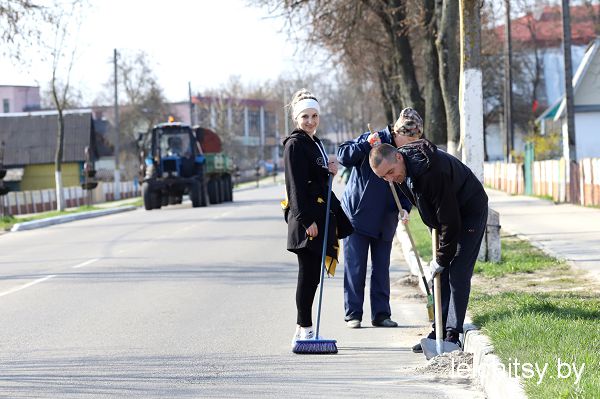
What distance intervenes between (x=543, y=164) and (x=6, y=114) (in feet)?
160

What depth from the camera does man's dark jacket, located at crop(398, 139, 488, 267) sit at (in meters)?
7.43

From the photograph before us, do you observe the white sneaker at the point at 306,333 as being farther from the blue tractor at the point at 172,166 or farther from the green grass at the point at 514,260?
the blue tractor at the point at 172,166

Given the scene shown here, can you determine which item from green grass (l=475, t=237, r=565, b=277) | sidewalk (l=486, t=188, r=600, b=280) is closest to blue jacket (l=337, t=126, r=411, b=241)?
green grass (l=475, t=237, r=565, b=277)

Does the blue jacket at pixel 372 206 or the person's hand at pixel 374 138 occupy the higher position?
the person's hand at pixel 374 138

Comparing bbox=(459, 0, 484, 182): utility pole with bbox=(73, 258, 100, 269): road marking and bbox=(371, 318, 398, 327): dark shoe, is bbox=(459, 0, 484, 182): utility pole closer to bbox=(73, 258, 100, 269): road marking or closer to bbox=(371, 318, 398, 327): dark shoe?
bbox=(371, 318, 398, 327): dark shoe

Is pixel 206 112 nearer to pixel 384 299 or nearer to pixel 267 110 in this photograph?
→ pixel 267 110

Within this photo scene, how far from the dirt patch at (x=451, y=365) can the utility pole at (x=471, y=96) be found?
6.94 m

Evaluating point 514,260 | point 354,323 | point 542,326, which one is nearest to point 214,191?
point 514,260

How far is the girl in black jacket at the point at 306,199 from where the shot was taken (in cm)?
870

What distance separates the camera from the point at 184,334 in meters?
9.69

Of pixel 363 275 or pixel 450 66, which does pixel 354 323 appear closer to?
pixel 363 275

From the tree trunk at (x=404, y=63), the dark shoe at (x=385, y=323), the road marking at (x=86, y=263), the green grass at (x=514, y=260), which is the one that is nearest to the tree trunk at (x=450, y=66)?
the green grass at (x=514, y=260)

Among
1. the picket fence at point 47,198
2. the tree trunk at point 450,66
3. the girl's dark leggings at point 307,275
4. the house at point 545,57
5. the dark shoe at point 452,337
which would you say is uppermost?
the house at point 545,57

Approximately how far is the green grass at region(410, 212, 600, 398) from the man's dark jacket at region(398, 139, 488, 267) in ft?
2.68
